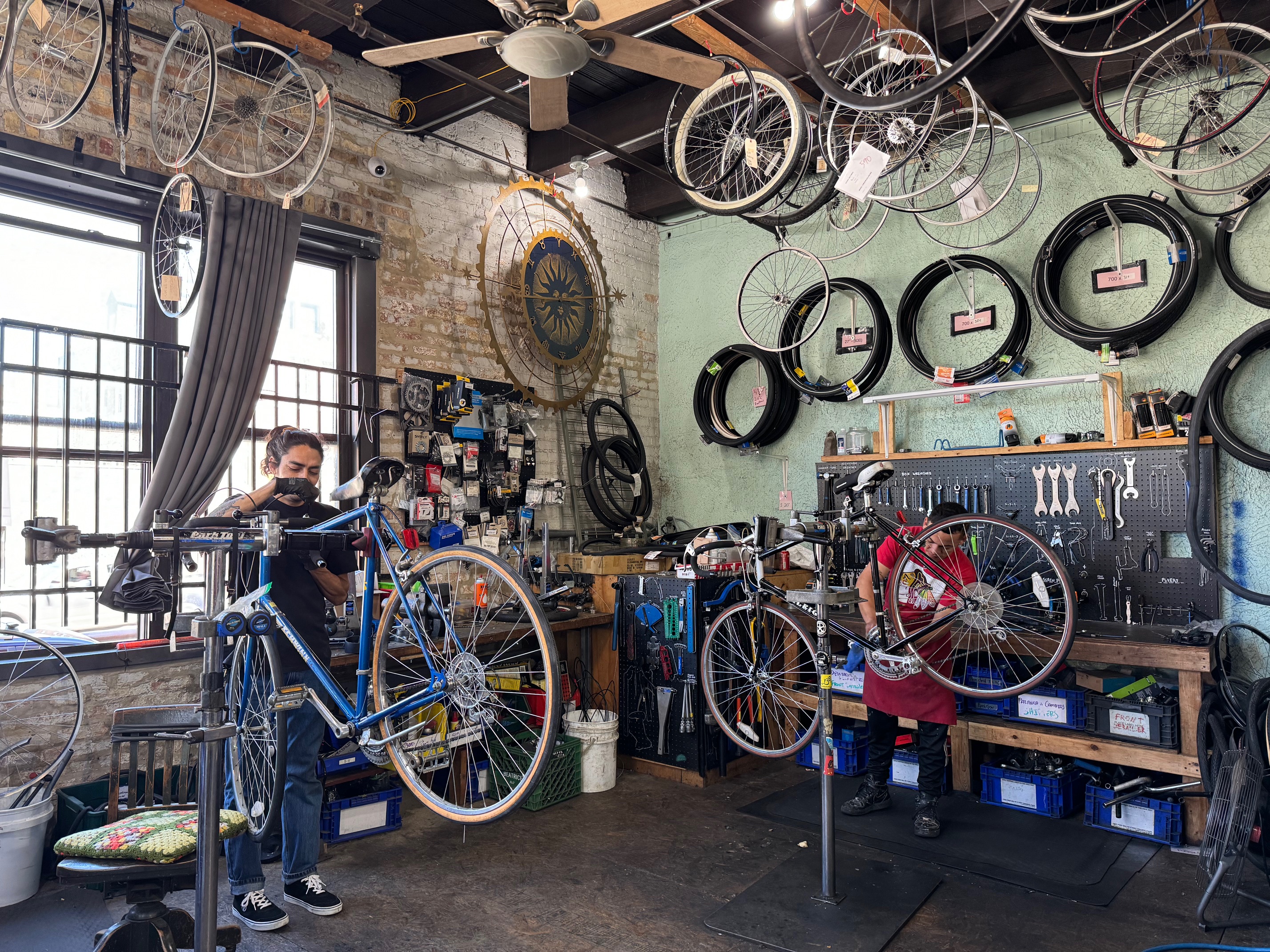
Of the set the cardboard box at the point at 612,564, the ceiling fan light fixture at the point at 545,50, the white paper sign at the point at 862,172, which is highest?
the ceiling fan light fixture at the point at 545,50

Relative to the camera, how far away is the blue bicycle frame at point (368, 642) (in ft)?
8.43

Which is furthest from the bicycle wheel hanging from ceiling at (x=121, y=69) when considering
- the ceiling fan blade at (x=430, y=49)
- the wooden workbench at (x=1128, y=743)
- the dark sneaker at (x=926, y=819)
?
the dark sneaker at (x=926, y=819)

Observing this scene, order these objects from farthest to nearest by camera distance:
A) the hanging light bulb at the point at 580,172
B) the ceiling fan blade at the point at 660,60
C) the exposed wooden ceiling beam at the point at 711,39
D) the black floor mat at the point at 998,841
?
the hanging light bulb at the point at 580,172
the exposed wooden ceiling beam at the point at 711,39
the black floor mat at the point at 998,841
the ceiling fan blade at the point at 660,60

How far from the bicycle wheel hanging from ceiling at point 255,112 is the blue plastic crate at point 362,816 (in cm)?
295

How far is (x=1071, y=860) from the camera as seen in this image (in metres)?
3.57

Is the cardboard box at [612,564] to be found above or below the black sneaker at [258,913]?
above

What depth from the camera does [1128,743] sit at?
387 cm

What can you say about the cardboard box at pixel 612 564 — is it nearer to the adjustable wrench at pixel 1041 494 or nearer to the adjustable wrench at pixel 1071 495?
the adjustable wrench at pixel 1041 494

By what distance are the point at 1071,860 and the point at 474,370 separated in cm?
404

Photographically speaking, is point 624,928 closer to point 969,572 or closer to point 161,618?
point 969,572

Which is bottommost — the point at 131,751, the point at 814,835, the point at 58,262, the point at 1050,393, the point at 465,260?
the point at 814,835

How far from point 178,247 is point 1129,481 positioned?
4.91m

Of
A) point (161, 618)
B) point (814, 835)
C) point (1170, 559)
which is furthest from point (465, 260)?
point (1170, 559)

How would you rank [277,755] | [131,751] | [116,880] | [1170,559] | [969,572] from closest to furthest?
[116,880], [131,751], [277,755], [969,572], [1170,559]
